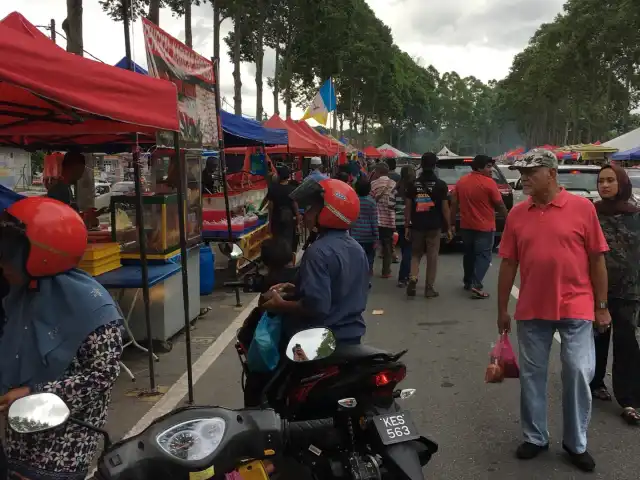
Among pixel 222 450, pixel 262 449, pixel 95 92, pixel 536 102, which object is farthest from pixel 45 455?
pixel 536 102

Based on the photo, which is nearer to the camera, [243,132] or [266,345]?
[266,345]

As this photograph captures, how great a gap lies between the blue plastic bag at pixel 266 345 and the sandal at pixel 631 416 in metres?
2.75

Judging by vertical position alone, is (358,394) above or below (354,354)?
below

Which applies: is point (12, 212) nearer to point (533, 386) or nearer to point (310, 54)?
point (533, 386)

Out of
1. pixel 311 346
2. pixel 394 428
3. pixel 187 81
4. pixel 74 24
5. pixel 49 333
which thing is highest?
pixel 74 24

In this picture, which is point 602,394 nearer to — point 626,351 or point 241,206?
point 626,351

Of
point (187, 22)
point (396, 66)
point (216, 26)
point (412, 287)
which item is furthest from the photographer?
point (396, 66)

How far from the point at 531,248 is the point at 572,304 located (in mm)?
397

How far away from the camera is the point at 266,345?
319cm

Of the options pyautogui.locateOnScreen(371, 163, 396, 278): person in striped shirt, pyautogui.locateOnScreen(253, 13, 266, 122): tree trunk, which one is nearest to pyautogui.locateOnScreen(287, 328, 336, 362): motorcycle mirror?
pyautogui.locateOnScreen(371, 163, 396, 278): person in striped shirt

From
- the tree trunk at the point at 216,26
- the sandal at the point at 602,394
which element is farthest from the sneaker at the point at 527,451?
the tree trunk at the point at 216,26

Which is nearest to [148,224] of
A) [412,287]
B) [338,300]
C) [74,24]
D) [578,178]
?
[338,300]

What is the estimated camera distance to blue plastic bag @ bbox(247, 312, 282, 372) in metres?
3.18

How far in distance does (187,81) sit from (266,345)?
3423 mm
